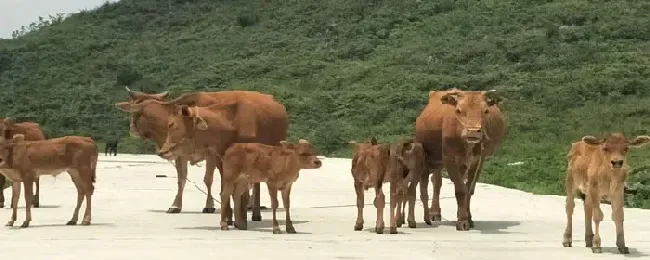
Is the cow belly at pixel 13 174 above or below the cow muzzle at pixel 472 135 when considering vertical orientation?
below

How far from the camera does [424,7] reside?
7825 centimetres

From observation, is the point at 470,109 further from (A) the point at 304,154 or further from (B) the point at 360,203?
(A) the point at 304,154

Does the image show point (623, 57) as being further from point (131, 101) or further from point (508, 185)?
point (131, 101)

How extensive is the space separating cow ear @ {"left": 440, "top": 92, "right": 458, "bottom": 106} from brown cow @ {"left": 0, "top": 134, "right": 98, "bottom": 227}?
185 inches

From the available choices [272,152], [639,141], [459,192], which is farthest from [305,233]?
[639,141]

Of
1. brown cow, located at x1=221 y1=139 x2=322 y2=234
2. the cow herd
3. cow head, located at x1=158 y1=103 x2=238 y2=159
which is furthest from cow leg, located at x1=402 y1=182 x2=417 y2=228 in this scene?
cow head, located at x1=158 y1=103 x2=238 y2=159

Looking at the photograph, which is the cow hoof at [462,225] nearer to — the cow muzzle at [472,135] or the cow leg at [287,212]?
the cow muzzle at [472,135]

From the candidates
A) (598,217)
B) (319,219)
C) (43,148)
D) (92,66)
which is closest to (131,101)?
(43,148)

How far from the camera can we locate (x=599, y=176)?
12.2 m

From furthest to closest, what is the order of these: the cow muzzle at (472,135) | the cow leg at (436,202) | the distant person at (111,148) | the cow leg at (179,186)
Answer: the distant person at (111,148) → the cow leg at (179,186) → the cow leg at (436,202) → the cow muzzle at (472,135)

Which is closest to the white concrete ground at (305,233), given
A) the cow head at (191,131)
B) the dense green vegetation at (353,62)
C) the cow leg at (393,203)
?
the cow leg at (393,203)

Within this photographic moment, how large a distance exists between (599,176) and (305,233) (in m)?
3.80

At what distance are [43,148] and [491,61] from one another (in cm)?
4962

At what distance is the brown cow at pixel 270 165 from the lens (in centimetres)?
1434
